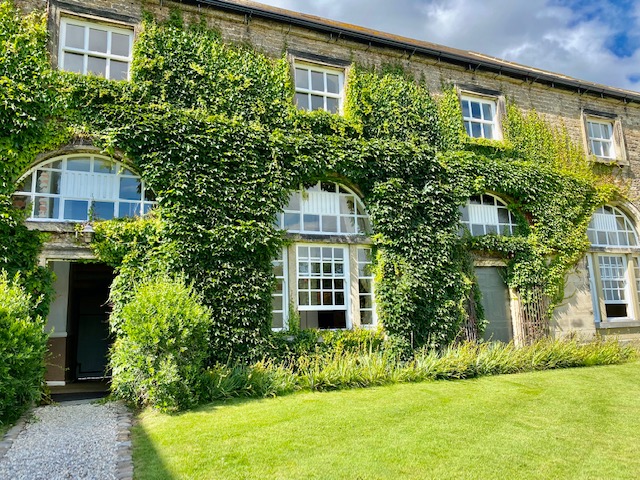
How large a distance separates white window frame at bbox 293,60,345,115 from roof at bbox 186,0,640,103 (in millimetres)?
913

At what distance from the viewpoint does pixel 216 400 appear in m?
8.27

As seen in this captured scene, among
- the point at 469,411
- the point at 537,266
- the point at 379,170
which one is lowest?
the point at 469,411

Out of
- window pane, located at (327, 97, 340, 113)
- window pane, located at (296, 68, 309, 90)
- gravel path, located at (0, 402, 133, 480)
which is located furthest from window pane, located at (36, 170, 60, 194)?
window pane, located at (327, 97, 340, 113)

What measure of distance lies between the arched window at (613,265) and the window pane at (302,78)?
31.5 ft

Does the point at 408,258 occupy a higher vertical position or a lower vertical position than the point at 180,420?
higher

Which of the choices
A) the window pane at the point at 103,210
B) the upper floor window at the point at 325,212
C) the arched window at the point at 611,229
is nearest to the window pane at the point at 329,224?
the upper floor window at the point at 325,212

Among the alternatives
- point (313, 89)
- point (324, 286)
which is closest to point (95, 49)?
point (313, 89)

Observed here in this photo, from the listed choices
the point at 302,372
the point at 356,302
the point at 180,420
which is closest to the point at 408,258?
the point at 356,302

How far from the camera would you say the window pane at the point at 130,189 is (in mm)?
10078

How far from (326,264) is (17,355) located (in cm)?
645

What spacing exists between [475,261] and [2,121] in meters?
11.1

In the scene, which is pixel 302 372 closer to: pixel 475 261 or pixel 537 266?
pixel 475 261

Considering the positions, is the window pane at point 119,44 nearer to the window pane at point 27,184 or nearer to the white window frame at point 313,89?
the window pane at point 27,184

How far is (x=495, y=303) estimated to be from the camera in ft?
43.7
